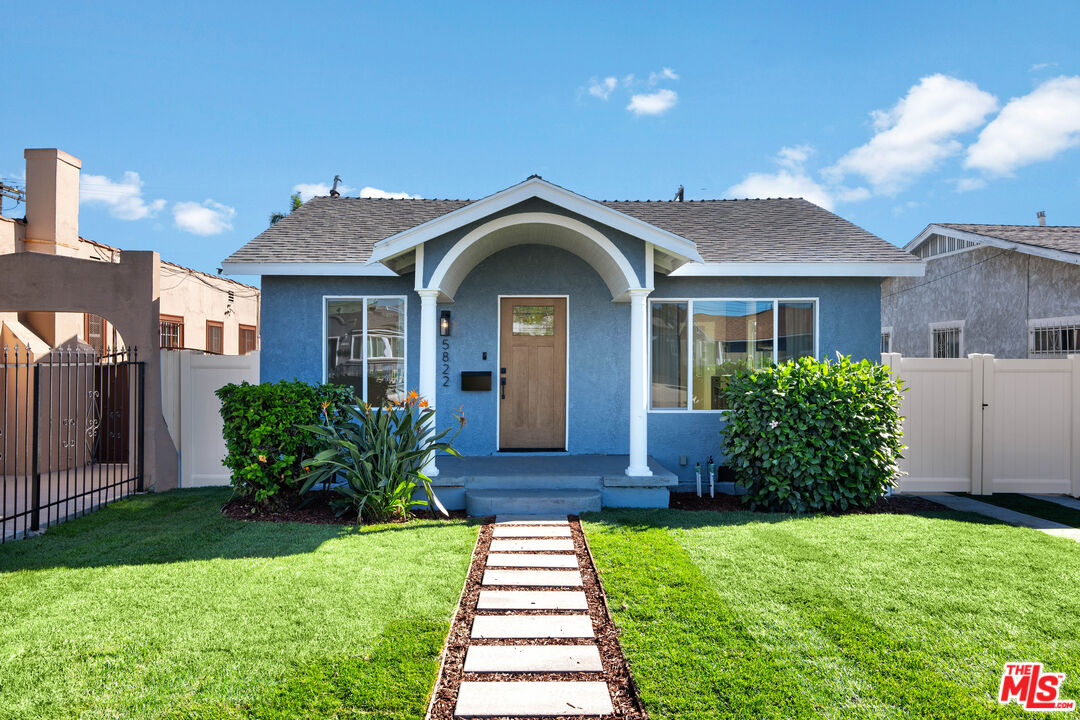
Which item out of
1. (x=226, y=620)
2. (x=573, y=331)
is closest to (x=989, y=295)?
(x=573, y=331)

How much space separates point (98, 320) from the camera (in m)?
11.5

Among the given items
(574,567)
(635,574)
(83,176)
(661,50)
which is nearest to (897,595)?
(635,574)

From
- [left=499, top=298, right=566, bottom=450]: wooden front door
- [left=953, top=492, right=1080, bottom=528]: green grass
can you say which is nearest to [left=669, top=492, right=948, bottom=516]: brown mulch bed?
[left=953, top=492, right=1080, bottom=528]: green grass

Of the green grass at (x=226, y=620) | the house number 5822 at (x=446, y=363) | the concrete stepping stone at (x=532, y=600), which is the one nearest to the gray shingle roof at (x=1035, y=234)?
the house number 5822 at (x=446, y=363)

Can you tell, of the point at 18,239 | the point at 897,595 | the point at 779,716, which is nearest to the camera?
the point at 779,716

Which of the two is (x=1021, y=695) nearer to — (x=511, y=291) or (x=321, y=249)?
(x=511, y=291)

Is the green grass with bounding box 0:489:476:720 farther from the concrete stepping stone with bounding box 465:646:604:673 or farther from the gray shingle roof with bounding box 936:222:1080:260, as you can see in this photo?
the gray shingle roof with bounding box 936:222:1080:260

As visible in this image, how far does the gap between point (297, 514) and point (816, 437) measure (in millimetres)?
5743

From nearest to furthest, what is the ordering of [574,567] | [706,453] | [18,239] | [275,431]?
[574,567], [275,431], [706,453], [18,239]

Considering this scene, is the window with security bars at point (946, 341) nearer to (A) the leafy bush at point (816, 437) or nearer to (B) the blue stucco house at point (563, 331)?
(B) the blue stucco house at point (563, 331)

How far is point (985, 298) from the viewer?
11672 mm

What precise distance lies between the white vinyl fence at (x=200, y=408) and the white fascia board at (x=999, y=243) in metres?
12.5

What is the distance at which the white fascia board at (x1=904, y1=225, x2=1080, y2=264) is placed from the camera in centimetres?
945

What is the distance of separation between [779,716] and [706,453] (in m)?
5.51
